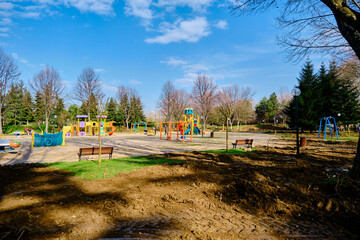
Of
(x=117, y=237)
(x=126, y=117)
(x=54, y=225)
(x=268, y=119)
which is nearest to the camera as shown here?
(x=117, y=237)

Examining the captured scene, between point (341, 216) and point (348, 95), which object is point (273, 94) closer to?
point (348, 95)

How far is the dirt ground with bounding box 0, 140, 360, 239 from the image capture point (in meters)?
3.13

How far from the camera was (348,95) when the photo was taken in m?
30.3

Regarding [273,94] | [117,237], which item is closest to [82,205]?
[117,237]

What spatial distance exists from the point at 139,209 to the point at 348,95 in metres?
38.7

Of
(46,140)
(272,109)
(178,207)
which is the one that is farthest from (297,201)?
(272,109)

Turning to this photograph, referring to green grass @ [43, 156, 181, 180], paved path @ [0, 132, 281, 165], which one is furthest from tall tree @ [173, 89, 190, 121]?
green grass @ [43, 156, 181, 180]

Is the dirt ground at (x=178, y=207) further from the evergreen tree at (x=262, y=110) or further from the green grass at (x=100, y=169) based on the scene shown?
the evergreen tree at (x=262, y=110)

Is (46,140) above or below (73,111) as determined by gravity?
below

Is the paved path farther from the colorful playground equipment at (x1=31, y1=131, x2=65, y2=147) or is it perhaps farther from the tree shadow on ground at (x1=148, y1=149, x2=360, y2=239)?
the tree shadow on ground at (x1=148, y1=149, x2=360, y2=239)

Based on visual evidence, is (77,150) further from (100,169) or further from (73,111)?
(73,111)

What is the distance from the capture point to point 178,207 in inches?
163

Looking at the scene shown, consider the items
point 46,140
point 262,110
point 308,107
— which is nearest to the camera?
point 46,140

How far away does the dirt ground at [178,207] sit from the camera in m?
3.13
